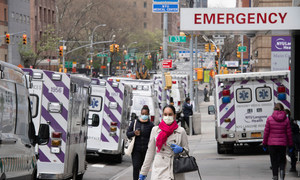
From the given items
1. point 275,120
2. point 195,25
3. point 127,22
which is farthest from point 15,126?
point 127,22

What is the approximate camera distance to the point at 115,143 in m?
20.5

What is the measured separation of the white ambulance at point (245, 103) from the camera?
21.6 m

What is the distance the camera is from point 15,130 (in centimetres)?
860

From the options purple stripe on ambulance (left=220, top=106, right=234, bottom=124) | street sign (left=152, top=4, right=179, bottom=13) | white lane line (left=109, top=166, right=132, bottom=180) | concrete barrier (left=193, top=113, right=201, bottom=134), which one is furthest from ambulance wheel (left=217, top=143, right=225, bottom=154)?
concrete barrier (left=193, top=113, right=201, bottom=134)

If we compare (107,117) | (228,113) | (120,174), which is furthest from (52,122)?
(228,113)

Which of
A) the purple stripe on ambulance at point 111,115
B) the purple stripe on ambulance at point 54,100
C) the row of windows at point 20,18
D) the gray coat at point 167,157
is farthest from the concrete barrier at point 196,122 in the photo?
the row of windows at point 20,18

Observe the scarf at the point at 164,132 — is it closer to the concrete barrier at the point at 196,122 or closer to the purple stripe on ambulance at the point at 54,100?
the purple stripe on ambulance at the point at 54,100

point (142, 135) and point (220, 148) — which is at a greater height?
point (142, 135)

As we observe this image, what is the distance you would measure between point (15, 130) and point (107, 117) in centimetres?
1216

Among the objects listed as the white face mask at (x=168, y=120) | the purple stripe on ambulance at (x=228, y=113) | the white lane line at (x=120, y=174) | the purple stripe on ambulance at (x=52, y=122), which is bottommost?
the white lane line at (x=120, y=174)

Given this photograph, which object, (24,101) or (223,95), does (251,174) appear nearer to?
(223,95)

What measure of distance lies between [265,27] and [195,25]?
5.37 feet

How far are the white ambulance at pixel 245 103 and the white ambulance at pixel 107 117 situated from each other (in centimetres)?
304

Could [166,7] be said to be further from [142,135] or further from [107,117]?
[142,135]
